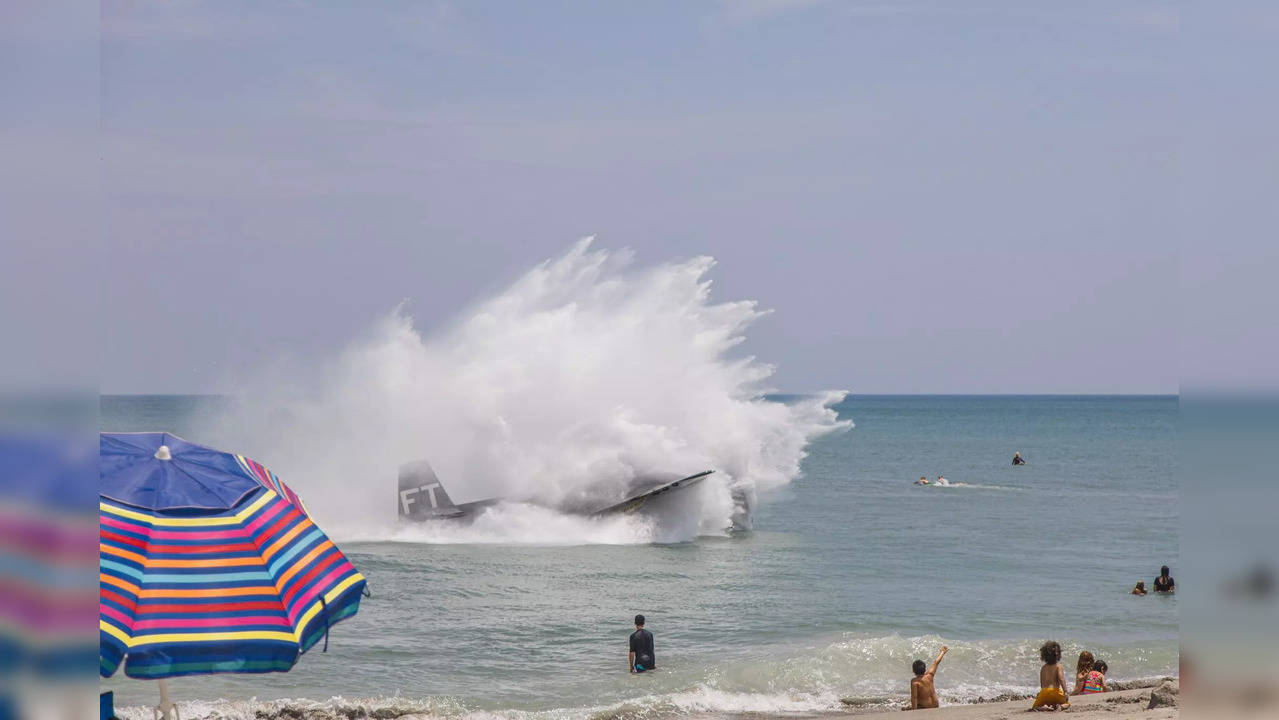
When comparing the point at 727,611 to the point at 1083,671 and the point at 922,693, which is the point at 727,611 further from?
the point at 922,693

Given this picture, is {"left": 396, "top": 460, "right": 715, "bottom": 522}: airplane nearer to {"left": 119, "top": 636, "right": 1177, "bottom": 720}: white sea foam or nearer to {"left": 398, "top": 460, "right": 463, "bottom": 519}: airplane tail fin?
{"left": 398, "top": 460, "right": 463, "bottom": 519}: airplane tail fin

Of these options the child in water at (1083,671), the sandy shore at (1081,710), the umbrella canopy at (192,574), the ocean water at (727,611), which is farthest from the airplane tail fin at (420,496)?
the umbrella canopy at (192,574)

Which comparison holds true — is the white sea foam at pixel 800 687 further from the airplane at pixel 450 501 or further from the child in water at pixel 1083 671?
the airplane at pixel 450 501

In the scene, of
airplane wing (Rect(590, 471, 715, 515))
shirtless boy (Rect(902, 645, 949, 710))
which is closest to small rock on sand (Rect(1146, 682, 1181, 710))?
shirtless boy (Rect(902, 645, 949, 710))

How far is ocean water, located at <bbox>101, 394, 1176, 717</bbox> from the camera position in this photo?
1485cm

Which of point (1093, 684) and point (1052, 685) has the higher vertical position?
point (1052, 685)

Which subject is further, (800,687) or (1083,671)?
(800,687)

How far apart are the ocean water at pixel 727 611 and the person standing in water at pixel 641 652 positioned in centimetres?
14

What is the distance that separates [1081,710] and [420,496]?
2300cm

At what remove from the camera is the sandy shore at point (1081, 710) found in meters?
10.2

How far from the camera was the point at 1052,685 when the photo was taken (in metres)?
11.1

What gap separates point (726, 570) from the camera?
2603 cm

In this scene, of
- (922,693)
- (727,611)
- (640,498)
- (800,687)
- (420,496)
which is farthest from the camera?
(640,498)

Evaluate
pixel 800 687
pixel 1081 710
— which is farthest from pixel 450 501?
pixel 1081 710
